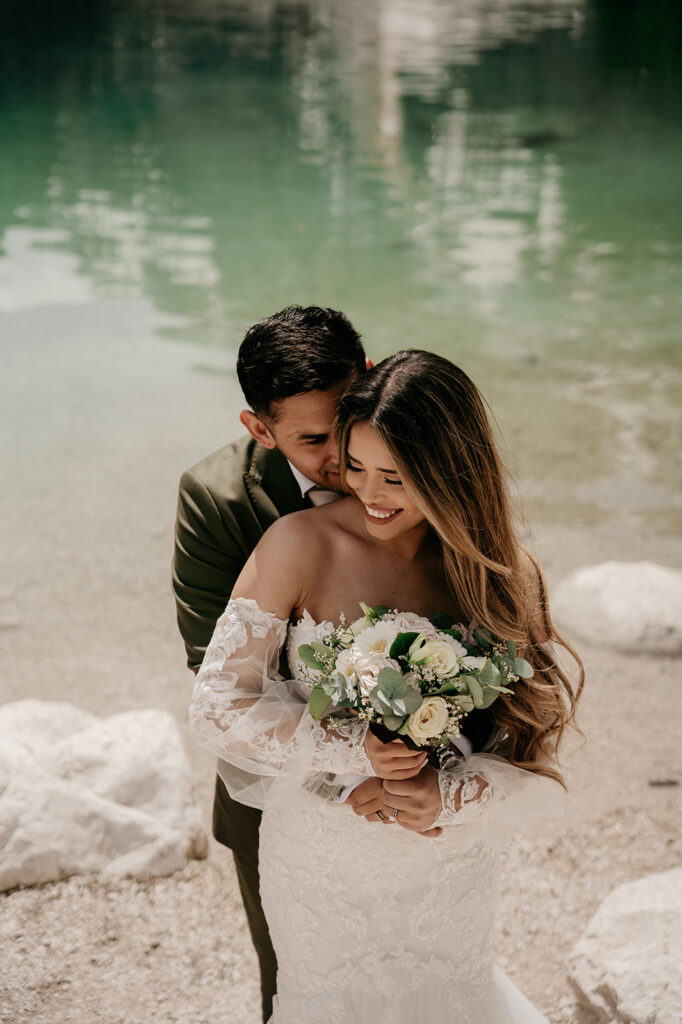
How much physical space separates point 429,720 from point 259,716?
44cm

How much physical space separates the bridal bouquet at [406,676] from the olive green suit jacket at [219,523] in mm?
601

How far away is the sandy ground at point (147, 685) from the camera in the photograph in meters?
3.53

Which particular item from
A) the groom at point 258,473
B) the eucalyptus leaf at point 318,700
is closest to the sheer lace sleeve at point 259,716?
the eucalyptus leaf at point 318,700

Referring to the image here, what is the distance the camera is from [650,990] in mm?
3008

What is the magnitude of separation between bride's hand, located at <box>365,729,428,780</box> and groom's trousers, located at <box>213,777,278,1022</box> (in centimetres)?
86

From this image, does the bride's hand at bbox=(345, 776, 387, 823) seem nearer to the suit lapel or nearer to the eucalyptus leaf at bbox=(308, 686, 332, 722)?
the eucalyptus leaf at bbox=(308, 686, 332, 722)

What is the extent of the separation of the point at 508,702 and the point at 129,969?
6.58ft

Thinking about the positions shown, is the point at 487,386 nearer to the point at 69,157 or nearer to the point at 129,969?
the point at 129,969

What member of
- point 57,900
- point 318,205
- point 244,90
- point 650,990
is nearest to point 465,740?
point 650,990

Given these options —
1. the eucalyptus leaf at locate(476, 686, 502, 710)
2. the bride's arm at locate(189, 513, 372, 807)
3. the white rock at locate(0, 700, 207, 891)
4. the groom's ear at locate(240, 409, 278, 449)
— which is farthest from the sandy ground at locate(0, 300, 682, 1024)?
the groom's ear at locate(240, 409, 278, 449)

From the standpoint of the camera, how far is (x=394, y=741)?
87.4 inches

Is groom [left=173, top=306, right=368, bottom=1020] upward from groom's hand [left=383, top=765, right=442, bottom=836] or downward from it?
upward

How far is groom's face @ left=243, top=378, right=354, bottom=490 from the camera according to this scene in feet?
8.45

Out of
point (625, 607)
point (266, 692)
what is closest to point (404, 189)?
point (625, 607)
